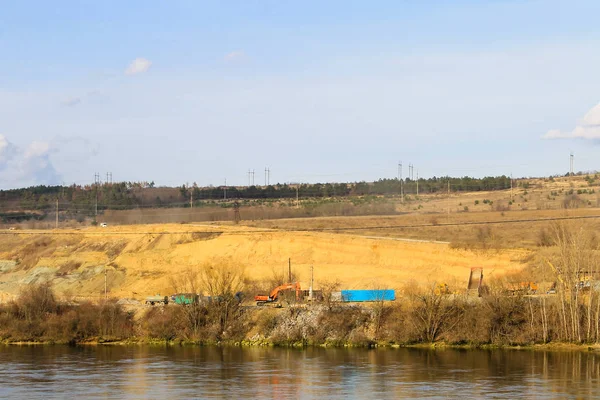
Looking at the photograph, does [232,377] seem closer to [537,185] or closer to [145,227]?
[145,227]

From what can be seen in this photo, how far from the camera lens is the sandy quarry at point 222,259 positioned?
254 ft

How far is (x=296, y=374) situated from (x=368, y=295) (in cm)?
1832

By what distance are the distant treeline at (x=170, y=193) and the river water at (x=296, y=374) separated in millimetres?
89258

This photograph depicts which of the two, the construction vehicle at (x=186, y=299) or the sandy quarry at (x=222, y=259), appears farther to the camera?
the sandy quarry at (x=222, y=259)

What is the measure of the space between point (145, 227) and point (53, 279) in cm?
1762

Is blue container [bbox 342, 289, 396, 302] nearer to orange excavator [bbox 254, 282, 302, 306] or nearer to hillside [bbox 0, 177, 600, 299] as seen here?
orange excavator [bbox 254, 282, 302, 306]

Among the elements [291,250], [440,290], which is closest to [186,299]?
[440,290]

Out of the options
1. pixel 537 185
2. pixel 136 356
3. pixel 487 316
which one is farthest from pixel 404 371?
pixel 537 185

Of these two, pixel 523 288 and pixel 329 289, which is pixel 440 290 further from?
pixel 329 289

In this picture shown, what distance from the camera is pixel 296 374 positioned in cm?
4838

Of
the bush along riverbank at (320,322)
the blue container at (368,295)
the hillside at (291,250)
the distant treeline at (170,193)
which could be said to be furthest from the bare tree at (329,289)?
the distant treeline at (170,193)

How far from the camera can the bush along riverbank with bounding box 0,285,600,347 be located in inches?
2267

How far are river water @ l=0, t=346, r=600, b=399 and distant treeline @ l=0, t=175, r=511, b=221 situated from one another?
89.3 metres

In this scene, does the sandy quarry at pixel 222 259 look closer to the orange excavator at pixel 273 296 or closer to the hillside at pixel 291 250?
the hillside at pixel 291 250
